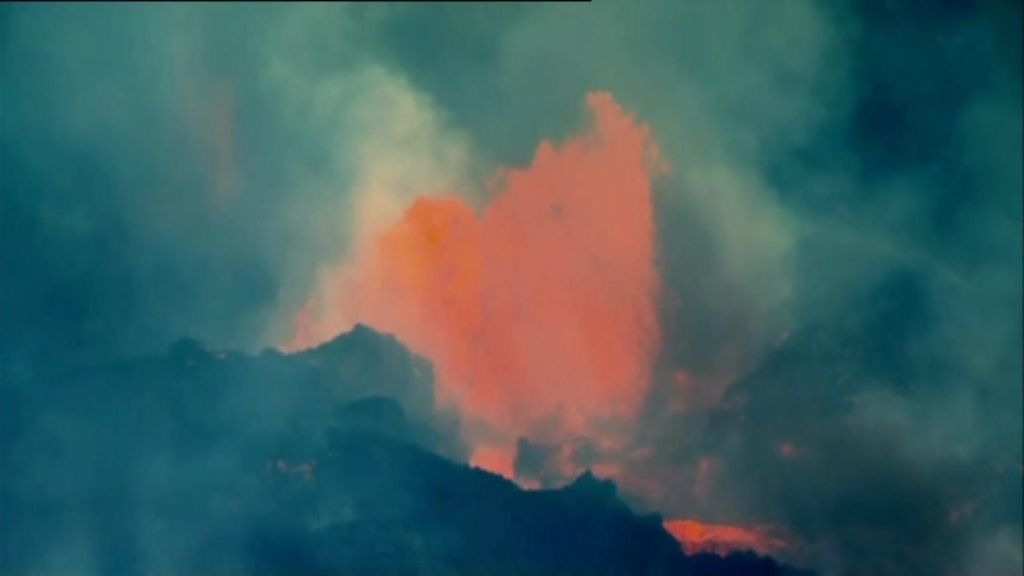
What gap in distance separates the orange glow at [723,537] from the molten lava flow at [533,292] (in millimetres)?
895

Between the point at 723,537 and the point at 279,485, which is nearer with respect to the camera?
the point at 723,537

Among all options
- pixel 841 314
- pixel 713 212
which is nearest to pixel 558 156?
pixel 713 212

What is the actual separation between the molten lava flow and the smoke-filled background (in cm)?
2

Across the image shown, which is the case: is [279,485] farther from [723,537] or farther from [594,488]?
[723,537]

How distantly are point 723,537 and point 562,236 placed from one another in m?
2.54

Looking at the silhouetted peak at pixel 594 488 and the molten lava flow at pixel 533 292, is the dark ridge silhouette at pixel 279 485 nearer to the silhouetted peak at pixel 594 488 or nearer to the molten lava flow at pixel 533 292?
the silhouetted peak at pixel 594 488

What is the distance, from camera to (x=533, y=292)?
7.57m

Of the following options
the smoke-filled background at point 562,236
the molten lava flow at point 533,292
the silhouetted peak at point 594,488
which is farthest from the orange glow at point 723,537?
the molten lava flow at point 533,292

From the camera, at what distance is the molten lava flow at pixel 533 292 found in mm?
7480

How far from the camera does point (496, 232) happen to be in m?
7.62

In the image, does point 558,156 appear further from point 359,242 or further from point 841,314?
point 841,314

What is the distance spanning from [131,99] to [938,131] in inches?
239

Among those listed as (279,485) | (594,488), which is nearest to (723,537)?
(594,488)

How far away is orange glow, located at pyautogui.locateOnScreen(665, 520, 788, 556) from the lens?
23.6 feet
